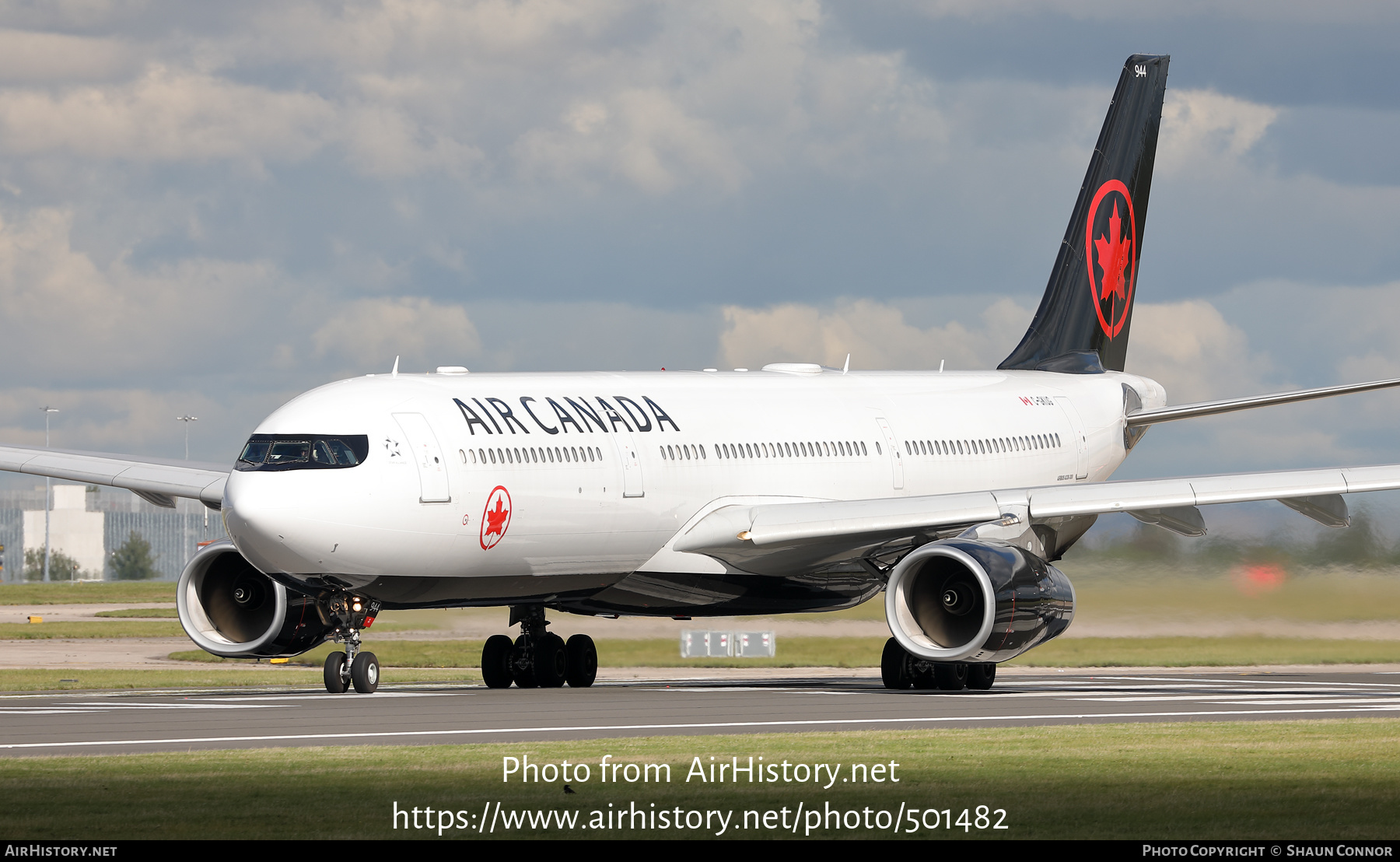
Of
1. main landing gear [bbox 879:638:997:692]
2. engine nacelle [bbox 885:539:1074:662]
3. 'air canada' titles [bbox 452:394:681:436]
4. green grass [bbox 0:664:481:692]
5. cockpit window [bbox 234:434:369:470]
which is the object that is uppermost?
'air canada' titles [bbox 452:394:681:436]

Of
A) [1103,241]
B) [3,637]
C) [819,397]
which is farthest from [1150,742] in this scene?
[3,637]

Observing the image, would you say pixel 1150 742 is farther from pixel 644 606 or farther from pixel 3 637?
pixel 3 637

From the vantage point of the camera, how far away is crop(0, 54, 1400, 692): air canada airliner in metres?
23.7

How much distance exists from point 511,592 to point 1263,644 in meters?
14.3

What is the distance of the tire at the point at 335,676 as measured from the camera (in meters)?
25.1

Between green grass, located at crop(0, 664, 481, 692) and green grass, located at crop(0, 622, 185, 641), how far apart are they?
671 inches

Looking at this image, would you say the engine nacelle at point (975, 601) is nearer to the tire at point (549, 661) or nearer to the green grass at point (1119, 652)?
the tire at point (549, 661)

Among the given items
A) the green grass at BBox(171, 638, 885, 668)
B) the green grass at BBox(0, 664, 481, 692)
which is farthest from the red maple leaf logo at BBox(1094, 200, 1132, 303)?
the green grass at BBox(0, 664, 481, 692)

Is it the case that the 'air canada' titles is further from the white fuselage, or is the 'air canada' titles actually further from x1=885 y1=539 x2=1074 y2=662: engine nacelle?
x1=885 y1=539 x2=1074 y2=662: engine nacelle

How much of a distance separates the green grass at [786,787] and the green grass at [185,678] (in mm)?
14507

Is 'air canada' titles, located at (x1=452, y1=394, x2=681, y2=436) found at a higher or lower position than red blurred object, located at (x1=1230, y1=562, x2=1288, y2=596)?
higher

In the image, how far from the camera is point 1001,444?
34000 millimetres

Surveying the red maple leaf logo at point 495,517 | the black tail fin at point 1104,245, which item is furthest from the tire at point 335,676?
the black tail fin at point 1104,245

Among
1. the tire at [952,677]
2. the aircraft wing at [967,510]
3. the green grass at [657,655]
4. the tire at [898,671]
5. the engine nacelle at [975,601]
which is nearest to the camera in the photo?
the engine nacelle at [975,601]
